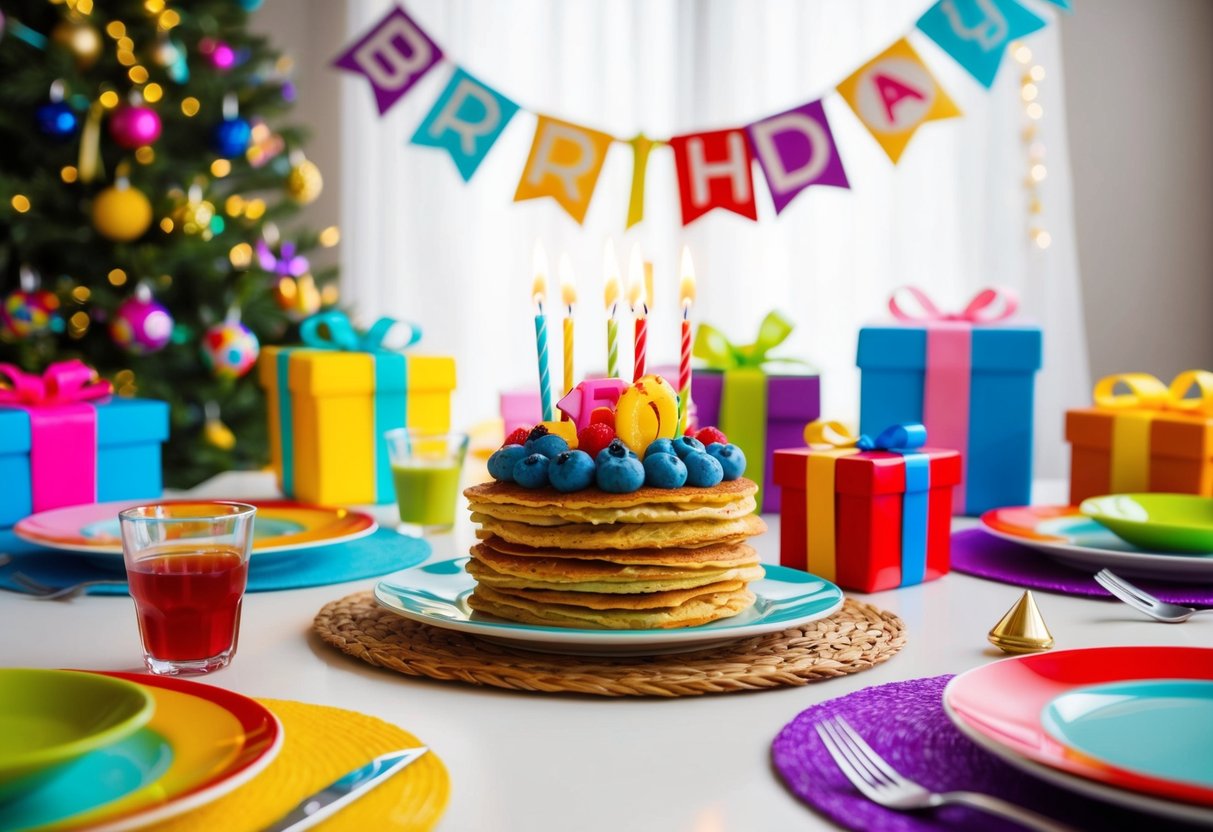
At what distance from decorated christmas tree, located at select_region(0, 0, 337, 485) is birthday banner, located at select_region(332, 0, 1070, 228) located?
3.83 ft

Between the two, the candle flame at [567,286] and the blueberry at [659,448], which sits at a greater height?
the candle flame at [567,286]

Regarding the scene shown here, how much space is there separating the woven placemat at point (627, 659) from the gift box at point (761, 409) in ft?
2.34

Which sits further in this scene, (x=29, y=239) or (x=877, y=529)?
(x=29, y=239)

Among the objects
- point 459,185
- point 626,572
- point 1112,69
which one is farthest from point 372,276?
point 626,572

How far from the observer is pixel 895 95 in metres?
2.12

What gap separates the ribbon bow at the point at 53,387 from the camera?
1.72m

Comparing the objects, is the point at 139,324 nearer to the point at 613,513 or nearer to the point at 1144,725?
the point at 613,513

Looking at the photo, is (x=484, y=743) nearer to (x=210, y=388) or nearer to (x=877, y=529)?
(x=877, y=529)

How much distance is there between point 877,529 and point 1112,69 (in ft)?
10.7

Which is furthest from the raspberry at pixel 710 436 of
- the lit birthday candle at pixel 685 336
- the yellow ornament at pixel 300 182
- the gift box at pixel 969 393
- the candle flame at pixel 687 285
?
the yellow ornament at pixel 300 182

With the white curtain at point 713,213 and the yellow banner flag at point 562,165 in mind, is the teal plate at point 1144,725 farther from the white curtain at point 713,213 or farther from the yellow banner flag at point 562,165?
the white curtain at point 713,213

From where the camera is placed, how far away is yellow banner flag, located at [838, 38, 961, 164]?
2.09m

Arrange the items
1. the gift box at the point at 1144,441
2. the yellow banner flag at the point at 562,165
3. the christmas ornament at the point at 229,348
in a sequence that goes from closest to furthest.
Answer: the gift box at the point at 1144,441, the yellow banner flag at the point at 562,165, the christmas ornament at the point at 229,348

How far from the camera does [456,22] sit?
4.49m
